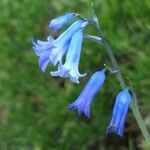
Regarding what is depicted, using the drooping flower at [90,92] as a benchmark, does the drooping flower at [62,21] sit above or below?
above

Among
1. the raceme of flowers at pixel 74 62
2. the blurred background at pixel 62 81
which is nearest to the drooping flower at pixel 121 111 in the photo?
the raceme of flowers at pixel 74 62

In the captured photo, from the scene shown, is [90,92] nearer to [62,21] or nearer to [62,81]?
[62,21]

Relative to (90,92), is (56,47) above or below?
above

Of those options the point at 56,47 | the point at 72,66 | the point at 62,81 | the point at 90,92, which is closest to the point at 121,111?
the point at 90,92

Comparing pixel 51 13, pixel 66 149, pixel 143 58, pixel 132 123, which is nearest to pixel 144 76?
pixel 143 58

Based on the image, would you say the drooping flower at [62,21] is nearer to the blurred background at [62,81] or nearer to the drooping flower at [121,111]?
the drooping flower at [121,111]

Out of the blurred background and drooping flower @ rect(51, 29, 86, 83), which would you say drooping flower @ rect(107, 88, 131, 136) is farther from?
the blurred background

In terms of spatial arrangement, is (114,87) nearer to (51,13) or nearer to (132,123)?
(132,123)
